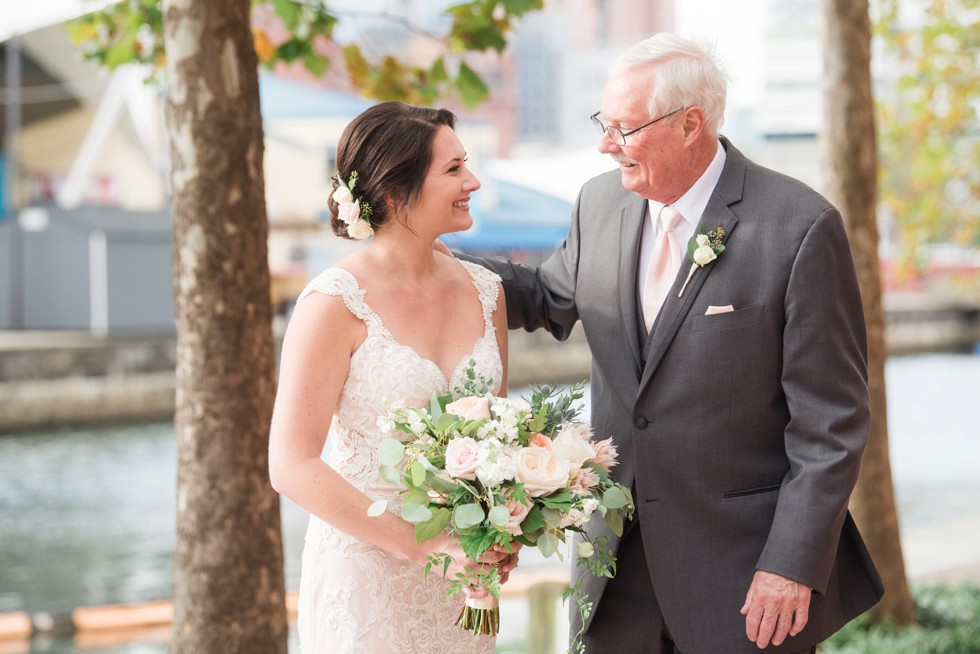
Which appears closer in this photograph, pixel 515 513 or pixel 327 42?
pixel 515 513

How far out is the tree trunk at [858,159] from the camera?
517 centimetres

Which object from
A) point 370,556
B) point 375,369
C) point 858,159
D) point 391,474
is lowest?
point 370,556

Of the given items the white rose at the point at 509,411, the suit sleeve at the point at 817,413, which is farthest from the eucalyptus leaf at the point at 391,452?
the suit sleeve at the point at 817,413

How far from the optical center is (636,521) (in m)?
2.81

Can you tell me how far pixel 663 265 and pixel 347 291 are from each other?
78 cm

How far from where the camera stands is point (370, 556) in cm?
269

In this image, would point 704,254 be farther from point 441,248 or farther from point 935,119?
point 935,119

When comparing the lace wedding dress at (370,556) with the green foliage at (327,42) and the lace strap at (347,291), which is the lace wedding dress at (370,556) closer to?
the lace strap at (347,291)

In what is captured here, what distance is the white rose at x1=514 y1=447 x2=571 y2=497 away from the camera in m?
2.31

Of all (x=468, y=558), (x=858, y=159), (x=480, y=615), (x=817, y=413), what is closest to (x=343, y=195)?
(x=468, y=558)

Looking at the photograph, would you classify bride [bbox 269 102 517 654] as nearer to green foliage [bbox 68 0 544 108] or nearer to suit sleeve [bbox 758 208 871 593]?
suit sleeve [bbox 758 208 871 593]

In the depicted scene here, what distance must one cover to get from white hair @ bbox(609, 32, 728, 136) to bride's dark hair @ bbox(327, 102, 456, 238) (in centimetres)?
47

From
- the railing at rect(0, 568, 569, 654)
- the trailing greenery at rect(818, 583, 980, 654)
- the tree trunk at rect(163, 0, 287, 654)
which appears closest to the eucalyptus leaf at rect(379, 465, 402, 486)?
the tree trunk at rect(163, 0, 287, 654)

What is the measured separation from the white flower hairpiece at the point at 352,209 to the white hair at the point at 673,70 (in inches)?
26.3
